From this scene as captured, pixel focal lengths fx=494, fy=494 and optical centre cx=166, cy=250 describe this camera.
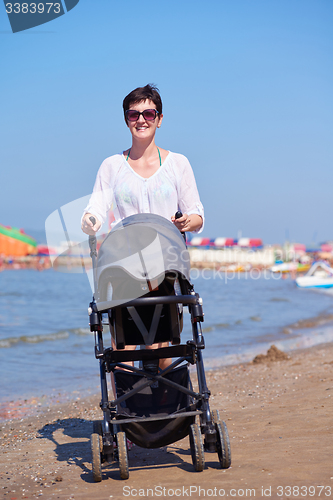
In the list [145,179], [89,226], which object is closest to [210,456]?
[89,226]

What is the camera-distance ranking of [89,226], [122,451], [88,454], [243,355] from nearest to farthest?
[122,451]
[89,226]
[88,454]
[243,355]

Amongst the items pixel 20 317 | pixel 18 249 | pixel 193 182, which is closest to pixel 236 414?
pixel 193 182

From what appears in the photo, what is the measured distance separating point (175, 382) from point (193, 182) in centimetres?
115

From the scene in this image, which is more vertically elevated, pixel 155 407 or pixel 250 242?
pixel 155 407

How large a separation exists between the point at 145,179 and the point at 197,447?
146cm

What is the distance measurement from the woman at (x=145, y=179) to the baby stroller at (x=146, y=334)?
0.24 metres

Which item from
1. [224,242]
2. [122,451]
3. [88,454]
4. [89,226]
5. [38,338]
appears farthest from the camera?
[224,242]

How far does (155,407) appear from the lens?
2693mm

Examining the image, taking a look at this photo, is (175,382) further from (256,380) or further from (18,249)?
(18,249)

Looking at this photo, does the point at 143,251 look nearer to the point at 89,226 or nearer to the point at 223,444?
the point at 89,226

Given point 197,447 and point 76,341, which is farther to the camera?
point 76,341

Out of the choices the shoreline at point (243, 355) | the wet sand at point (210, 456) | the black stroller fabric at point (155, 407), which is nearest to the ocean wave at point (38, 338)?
the shoreline at point (243, 355)

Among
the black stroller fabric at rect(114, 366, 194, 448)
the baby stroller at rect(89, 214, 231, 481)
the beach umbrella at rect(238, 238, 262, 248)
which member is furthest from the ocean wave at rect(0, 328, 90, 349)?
the beach umbrella at rect(238, 238, 262, 248)

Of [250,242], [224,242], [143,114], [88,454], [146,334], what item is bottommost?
[250,242]
